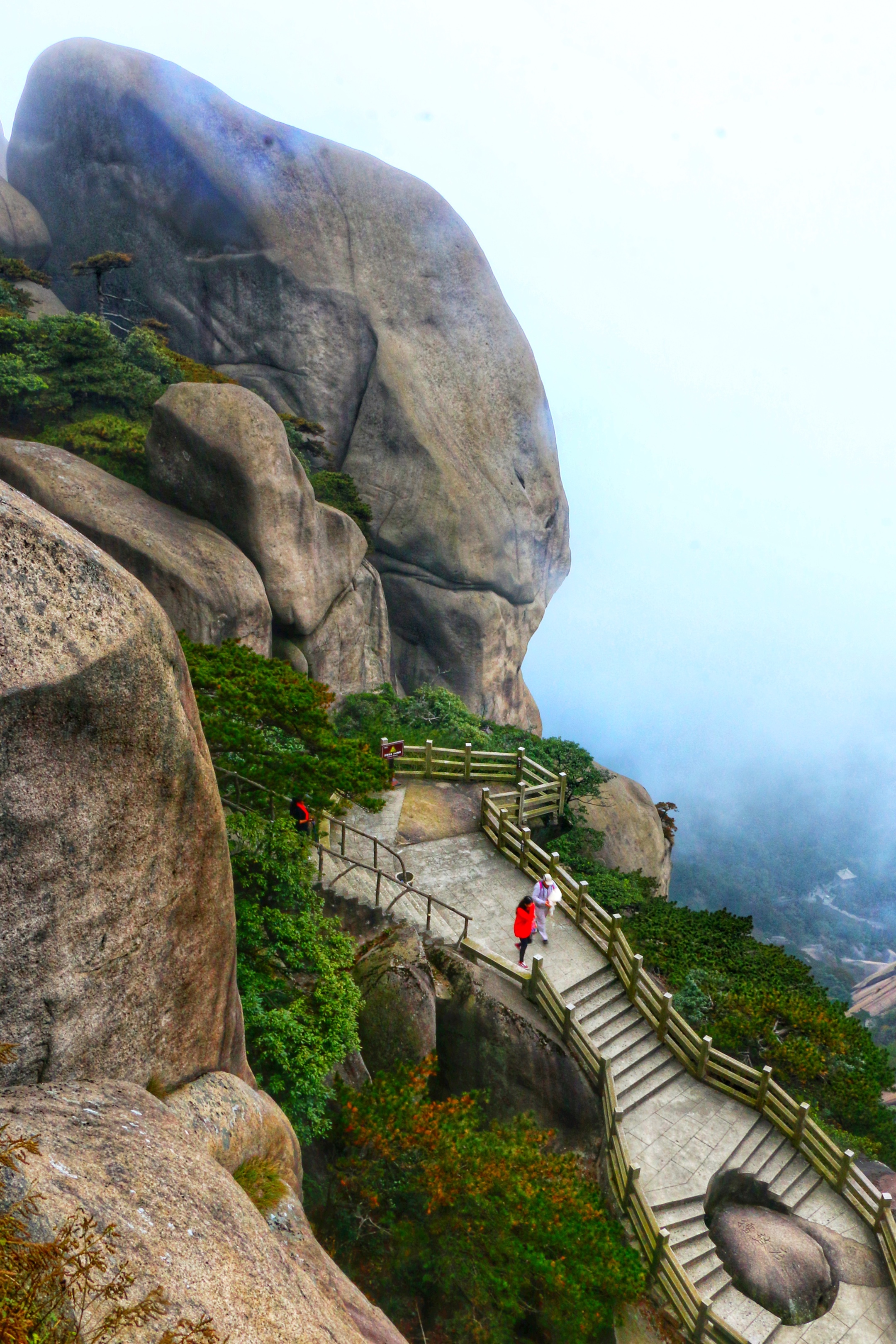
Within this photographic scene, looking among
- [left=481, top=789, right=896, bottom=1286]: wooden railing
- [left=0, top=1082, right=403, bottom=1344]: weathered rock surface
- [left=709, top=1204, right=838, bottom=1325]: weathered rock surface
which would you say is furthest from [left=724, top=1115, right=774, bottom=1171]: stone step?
[left=0, top=1082, right=403, bottom=1344]: weathered rock surface

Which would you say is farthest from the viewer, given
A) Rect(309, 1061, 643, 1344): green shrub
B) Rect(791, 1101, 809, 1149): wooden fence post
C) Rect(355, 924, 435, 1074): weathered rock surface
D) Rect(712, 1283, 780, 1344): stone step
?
Rect(791, 1101, 809, 1149): wooden fence post

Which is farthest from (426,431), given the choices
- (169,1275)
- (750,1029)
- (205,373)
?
(169,1275)

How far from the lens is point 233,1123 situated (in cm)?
623

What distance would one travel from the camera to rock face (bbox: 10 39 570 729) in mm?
29422

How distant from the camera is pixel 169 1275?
3.79m

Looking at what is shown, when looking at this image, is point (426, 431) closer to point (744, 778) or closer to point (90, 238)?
point (90, 238)

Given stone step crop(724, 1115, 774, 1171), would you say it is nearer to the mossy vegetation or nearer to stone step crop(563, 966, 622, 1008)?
stone step crop(563, 966, 622, 1008)

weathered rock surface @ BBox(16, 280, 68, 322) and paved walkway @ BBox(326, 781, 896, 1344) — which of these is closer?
paved walkway @ BBox(326, 781, 896, 1344)

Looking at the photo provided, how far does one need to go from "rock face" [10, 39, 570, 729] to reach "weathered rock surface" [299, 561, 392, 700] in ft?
15.0

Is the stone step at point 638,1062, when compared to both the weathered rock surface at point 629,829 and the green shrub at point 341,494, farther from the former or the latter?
the green shrub at point 341,494

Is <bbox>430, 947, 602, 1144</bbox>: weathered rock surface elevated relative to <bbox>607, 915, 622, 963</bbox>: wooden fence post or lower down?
lower down

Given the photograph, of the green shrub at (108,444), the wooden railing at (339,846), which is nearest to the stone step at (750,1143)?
the wooden railing at (339,846)

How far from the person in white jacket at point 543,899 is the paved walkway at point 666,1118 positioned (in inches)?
19.0

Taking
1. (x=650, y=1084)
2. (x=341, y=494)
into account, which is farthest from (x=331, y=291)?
(x=650, y=1084)
